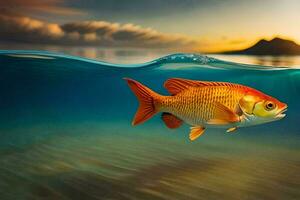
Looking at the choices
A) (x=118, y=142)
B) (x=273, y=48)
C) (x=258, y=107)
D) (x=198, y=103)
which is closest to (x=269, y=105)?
(x=258, y=107)

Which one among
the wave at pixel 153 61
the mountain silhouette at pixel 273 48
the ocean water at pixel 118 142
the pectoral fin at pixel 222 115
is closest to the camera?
the pectoral fin at pixel 222 115

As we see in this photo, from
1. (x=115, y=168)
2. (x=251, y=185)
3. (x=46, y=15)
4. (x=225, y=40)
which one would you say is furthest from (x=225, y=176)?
(x=46, y=15)

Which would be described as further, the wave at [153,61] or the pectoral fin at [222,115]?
the wave at [153,61]

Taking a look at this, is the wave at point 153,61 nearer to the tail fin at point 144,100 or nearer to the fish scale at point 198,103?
the tail fin at point 144,100

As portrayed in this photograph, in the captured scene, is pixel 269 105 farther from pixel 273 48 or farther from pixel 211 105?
pixel 273 48

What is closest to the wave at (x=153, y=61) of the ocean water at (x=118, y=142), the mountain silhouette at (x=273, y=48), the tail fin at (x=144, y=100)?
the ocean water at (x=118, y=142)

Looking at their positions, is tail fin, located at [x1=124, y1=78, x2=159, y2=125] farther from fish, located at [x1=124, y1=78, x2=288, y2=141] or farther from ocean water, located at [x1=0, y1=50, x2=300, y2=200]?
ocean water, located at [x1=0, y1=50, x2=300, y2=200]

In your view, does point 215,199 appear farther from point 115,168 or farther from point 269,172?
point 115,168
